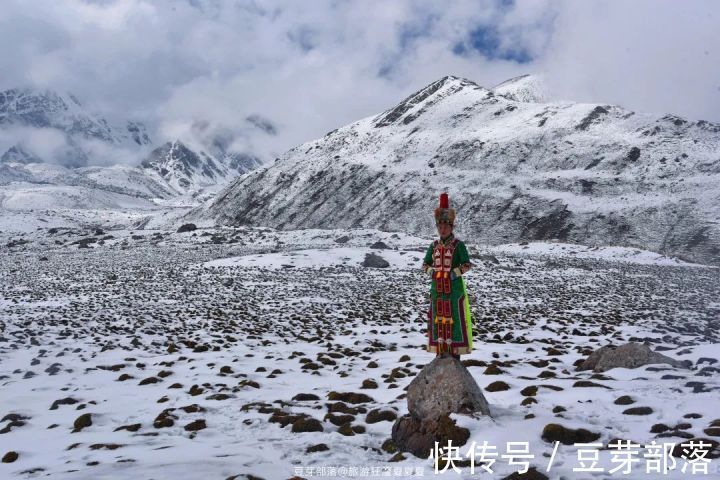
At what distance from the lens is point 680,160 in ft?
263

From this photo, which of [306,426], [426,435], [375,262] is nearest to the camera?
[426,435]

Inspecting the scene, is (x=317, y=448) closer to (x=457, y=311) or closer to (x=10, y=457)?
(x=457, y=311)

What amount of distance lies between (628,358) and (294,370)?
21.3ft

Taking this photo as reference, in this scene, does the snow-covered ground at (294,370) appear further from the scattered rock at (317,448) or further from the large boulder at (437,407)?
the large boulder at (437,407)

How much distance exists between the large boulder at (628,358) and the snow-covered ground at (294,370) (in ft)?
1.08

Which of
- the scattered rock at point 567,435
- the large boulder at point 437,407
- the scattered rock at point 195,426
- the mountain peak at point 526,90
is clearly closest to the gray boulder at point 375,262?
the large boulder at point 437,407

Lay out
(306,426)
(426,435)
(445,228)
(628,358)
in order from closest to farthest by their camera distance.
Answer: (426,435) → (306,426) → (445,228) → (628,358)

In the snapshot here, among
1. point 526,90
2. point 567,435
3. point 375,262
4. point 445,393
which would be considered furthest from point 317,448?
point 526,90

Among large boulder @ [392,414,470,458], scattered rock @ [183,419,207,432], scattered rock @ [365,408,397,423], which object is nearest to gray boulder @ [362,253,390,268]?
scattered rock @ [365,408,397,423]

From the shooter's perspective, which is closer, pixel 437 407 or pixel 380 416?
pixel 437 407

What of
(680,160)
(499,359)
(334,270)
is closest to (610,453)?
(499,359)

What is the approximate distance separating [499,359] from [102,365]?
8776 mm

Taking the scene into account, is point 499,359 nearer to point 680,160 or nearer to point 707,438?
point 707,438

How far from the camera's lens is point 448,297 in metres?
7.21
